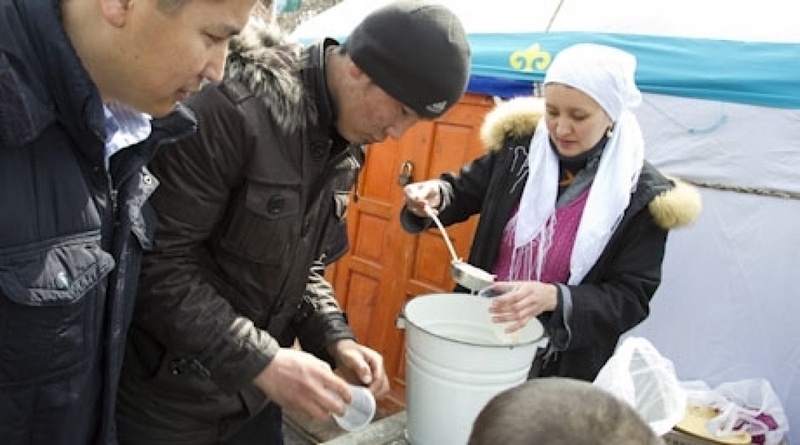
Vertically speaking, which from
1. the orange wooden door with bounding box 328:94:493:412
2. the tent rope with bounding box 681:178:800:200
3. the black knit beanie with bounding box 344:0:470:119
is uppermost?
the black knit beanie with bounding box 344:0:470:119

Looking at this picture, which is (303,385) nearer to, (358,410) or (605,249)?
(358,410)

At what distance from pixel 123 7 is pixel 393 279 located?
3.87 m

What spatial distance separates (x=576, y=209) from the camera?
233cm

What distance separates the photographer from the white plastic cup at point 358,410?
149 centimetres

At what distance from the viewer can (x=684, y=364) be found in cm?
342

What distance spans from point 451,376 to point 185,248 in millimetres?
691

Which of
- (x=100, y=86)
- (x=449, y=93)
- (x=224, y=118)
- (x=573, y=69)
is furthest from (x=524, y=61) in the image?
(x=100, y=86)

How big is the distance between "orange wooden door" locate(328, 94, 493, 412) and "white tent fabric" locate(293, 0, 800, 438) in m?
1.18

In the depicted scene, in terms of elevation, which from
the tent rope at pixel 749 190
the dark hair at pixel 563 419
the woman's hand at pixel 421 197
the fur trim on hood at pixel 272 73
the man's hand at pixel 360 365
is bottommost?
the man's hand at pixel 360 365

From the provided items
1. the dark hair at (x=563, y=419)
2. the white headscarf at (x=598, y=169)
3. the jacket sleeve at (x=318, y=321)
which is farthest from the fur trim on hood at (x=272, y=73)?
the white headscarf at (x=598, y=169)

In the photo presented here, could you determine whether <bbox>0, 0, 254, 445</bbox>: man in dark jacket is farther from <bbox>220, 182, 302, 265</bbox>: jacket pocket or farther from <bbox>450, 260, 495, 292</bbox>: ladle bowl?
<bbox>450, 260, 495, 292</bbox>: ladle bowl

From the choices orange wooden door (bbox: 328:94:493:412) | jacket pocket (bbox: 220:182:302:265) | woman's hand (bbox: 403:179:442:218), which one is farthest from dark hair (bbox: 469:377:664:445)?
orange wooden door (bbox: 328:94:493:412)

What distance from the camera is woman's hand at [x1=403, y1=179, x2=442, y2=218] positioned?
2.38 m

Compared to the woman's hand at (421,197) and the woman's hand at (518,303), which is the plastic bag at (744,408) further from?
the woman's hand at (421,197)
